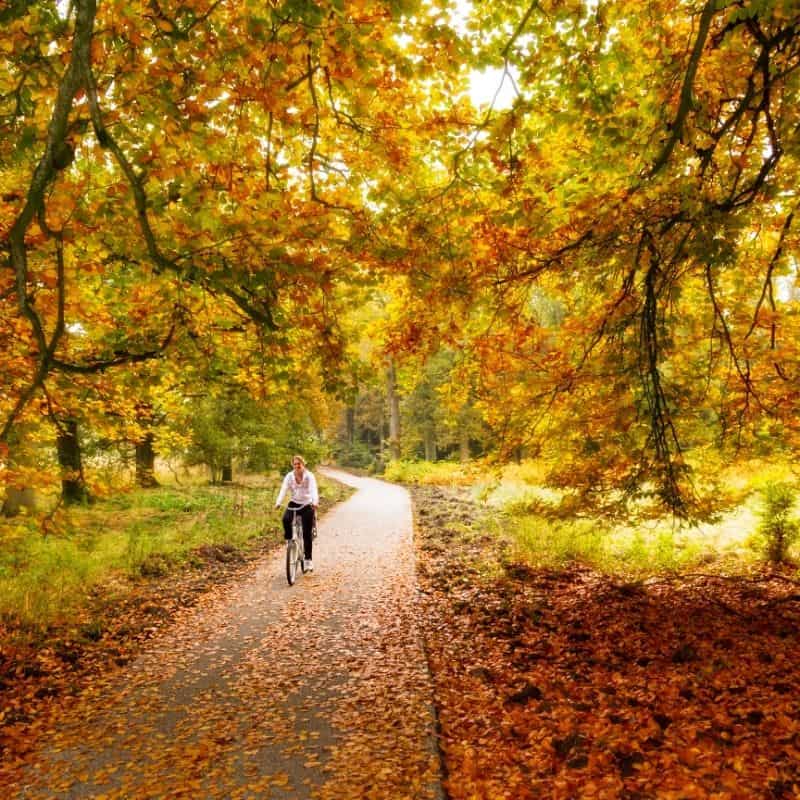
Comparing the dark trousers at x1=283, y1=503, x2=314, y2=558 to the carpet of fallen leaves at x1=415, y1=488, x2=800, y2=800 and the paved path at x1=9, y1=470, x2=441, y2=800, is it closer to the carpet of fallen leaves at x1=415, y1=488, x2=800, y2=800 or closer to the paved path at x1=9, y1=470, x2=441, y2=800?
the paved path at x1=9, y1=470, x2=441, y2=800

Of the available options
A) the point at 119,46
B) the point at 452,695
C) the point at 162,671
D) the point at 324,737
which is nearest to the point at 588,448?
the point at 452,695

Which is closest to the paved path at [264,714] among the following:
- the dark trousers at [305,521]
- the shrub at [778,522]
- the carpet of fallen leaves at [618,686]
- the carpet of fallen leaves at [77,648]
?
the carpet of fallen leaves at [77,648]

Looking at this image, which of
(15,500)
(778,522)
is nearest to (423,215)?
(778,522)

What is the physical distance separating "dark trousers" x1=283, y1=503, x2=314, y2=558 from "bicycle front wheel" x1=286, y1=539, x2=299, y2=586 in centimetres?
15

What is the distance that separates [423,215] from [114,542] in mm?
9668

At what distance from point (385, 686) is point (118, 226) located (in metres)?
4.53

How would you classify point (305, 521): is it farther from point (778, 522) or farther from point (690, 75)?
point (690, 75)

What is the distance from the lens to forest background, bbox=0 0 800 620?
433 cm

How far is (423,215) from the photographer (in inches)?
203

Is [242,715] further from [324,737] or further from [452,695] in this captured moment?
[452,695]

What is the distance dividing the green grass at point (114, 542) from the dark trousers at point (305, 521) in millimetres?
2326

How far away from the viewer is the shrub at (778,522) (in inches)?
341

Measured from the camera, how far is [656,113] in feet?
16.0

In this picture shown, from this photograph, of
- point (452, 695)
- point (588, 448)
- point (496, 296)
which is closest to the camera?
point (452, 695)
